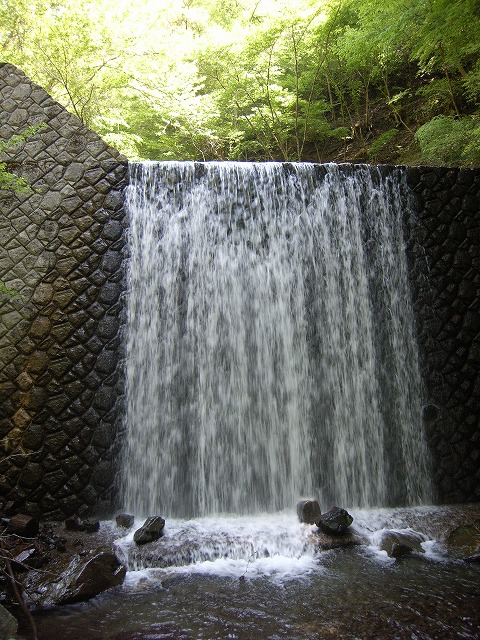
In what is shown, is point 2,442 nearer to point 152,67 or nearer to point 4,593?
point 4,593

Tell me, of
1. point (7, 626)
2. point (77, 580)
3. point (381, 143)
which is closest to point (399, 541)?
point (77, 580)

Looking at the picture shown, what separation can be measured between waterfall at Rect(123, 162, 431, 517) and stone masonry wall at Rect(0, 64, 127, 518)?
314 mm

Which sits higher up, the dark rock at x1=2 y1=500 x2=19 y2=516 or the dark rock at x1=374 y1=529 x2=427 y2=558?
the dark rock at x1=2 y1=500 x2=19 y2=516

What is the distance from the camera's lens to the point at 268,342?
585 cm

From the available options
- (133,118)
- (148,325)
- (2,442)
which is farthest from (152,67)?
(2,442)

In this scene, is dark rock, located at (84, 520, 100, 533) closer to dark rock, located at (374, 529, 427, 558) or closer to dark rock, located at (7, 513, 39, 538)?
dark rock, located at (7, 513, 39, 538)

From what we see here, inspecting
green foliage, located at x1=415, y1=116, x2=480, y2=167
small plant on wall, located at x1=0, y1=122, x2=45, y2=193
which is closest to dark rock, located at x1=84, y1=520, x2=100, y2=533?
small plant on wall, located at x1=0, y1=122, x2=45, y2=193

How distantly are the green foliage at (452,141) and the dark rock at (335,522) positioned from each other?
5.36 metres

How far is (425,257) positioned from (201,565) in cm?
496

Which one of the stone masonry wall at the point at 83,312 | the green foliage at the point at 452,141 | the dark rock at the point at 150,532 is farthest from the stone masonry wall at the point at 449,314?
the dark rock at the point at 150,532

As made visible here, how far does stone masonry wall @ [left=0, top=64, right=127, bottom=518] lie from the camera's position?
507 cm

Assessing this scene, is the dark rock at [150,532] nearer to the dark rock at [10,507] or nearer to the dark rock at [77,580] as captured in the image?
the dark rock at [77,580]

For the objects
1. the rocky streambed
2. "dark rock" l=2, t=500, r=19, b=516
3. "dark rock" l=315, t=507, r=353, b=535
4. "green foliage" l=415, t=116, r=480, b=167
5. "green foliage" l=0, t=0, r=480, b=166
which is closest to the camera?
the rocky streambed

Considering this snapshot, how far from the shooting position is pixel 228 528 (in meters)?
4.77
